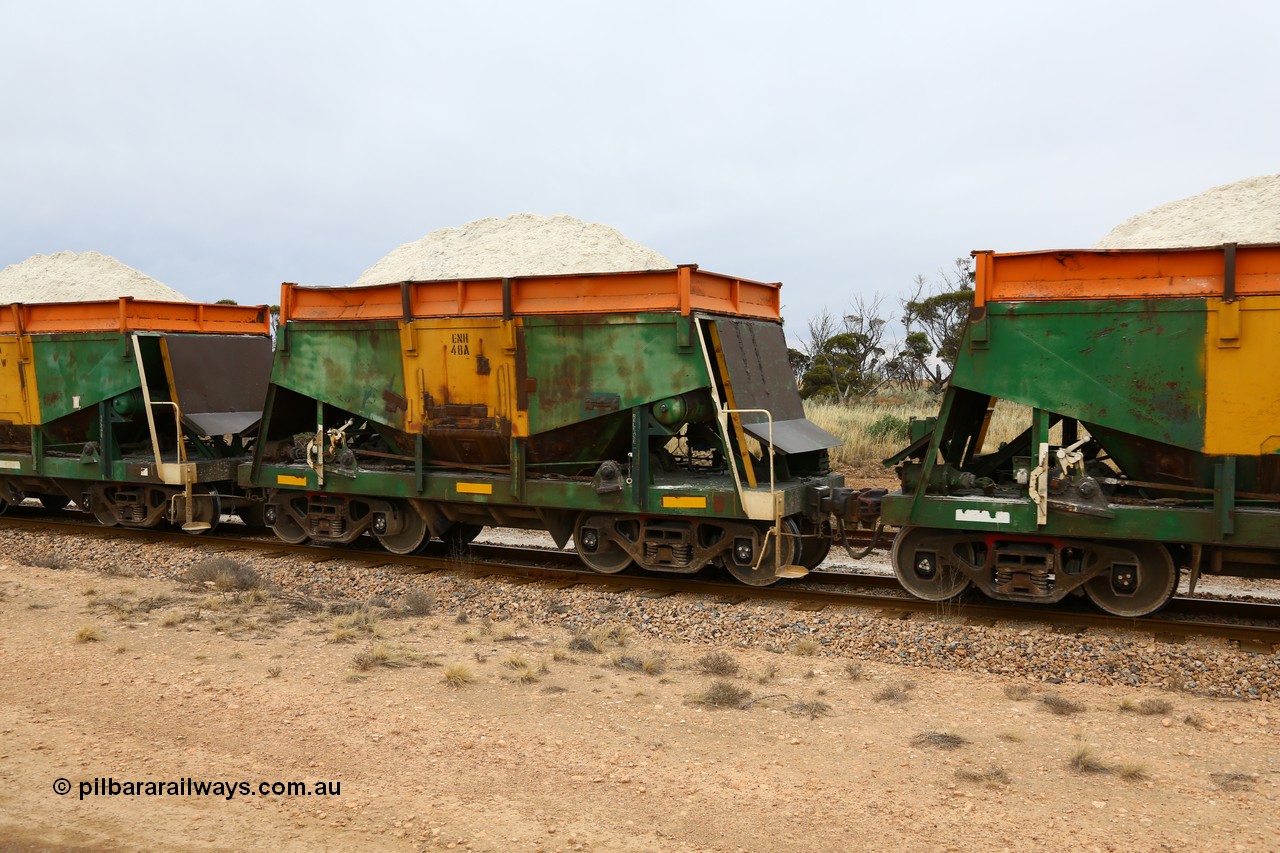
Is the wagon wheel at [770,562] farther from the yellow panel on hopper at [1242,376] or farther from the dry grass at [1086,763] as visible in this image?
the dry grass at [1086,763]

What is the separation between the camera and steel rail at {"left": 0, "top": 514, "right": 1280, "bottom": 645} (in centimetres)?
836

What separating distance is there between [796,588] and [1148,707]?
4003 millimetres

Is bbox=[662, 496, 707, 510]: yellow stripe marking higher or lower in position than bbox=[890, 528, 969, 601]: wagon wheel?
higher

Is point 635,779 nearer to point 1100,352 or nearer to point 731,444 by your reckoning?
point 731,444

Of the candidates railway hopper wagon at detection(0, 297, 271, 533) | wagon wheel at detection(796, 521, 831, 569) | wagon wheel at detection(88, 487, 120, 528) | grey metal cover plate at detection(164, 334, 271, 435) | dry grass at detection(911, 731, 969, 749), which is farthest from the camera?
wagon wheel at detection(88, 487, 120, 528)

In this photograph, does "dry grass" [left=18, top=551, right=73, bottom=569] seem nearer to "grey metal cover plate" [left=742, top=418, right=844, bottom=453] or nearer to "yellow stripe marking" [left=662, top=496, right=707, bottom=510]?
"yellow stripe marking" [left=662, top=496, right=707, bottom=510]

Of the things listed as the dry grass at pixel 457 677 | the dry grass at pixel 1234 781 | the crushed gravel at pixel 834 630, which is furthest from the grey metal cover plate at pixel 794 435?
→ the dry grass at pixel 1234 781

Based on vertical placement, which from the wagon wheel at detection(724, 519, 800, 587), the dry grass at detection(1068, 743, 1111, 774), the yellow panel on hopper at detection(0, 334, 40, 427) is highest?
the yellow panel on hopper at detection(0, 334, 40, 427)

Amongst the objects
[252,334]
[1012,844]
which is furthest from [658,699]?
[252,334]

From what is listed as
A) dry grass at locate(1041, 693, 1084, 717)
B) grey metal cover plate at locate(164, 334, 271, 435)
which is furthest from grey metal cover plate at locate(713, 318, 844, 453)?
grey metal cover plate at locate(164, 334, 271, 435)

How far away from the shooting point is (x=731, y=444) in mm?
9633

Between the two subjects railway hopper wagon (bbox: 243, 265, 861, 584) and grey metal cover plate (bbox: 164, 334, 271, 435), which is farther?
grey metal cover plate (bbox: 164, 334, 271, 435)

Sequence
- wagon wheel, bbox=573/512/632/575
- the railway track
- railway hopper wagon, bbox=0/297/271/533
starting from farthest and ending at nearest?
1. railway hopper wagon, bbox=0/297/271/533
2. wagon wheel, bbox=573/512/632/575
3. the railway track

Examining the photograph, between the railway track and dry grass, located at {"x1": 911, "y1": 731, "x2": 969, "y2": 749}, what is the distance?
2970 millimetres
